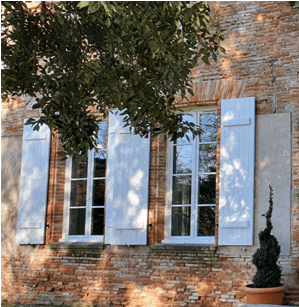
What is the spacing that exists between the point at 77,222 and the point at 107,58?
5204 millimetres

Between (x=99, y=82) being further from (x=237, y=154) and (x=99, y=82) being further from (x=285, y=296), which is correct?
(x=285, y=296)

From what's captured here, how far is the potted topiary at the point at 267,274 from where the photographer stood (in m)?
8.05

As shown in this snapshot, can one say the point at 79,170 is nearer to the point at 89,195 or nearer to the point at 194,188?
the point at 89,195

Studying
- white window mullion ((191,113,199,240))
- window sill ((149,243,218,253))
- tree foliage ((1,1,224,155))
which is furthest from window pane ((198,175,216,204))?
tree foliage ((1,1,224,155))

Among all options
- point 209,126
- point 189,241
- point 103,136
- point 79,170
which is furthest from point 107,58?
point 79,170

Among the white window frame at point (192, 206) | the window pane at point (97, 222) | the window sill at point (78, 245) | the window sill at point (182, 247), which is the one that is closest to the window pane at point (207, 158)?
the white window frame at point (192, 206)

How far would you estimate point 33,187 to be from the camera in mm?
10891

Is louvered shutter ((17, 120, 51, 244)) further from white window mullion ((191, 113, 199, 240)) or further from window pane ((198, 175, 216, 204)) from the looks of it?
window pane ((198, 175, 216, 204))

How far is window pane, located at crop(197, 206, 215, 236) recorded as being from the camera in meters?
9.50

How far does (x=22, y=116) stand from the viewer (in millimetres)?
11523

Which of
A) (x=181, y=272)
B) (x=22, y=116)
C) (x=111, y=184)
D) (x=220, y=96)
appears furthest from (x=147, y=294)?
(x=22, y=116)

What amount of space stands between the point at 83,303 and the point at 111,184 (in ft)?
6.43

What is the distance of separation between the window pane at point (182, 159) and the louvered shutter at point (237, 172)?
770 millimetres

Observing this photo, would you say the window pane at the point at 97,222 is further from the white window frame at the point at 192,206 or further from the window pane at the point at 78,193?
the white window frame at the point at 192,206
